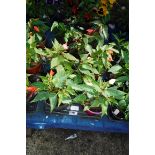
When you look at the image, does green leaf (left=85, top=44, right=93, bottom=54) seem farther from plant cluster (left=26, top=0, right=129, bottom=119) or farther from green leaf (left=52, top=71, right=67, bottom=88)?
green leaf (left=52, top=71, right=67, bottom=88)

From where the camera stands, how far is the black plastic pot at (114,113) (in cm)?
223

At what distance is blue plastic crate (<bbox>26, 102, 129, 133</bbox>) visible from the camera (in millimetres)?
2277

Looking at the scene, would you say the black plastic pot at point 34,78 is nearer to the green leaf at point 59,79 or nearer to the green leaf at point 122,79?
the green leaf at point 59,79

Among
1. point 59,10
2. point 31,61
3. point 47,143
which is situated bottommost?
point 47,143

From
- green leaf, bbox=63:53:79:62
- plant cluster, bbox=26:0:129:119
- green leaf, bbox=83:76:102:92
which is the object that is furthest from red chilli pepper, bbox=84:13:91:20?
green leaf, bbox=83:76:102:92

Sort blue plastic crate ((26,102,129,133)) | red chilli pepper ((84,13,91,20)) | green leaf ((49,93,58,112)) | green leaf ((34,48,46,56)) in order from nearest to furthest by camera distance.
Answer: green leaf ((49,93,58,112)) → green leaf ((34,48,46,56)) → blue plastic crate ((26,102,129,133)) → red chilli pepper ((84,13,91,20))

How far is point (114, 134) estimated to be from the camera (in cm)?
249

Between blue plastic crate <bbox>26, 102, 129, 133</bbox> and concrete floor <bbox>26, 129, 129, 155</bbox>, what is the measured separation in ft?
0.70

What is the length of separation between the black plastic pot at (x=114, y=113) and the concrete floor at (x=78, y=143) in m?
0.25

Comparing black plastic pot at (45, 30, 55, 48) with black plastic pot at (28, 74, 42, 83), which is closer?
black plastic pot at (28, 74, 42, 83)

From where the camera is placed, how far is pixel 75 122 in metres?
2.28
